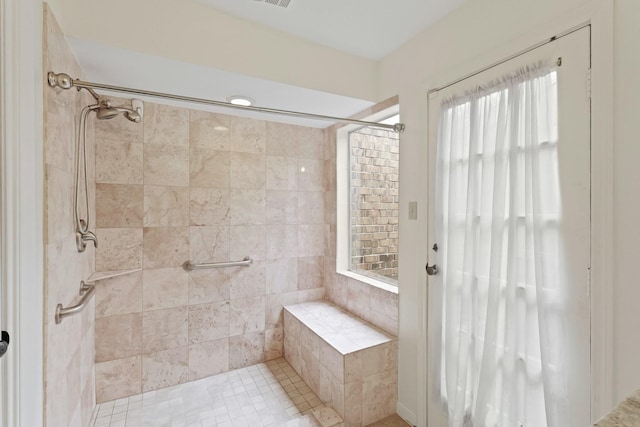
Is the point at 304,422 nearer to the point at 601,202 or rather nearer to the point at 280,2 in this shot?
the point at 601,202

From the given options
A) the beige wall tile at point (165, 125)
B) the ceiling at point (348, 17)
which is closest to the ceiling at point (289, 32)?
the ceiling at point (348, 17)

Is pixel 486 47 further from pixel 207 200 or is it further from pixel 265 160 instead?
pixel 207 200

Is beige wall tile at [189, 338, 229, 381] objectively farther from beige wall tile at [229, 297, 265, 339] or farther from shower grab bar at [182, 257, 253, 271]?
shower grab bar at [182, 257, 253, 271]

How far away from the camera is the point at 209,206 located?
7.73ft

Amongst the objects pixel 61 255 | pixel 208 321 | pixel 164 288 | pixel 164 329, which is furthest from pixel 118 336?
pixel 61 255

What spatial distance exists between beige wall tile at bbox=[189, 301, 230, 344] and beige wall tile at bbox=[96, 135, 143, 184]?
1.12 m

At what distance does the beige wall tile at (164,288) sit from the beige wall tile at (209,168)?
0.72 m

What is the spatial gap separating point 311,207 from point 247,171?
717mm

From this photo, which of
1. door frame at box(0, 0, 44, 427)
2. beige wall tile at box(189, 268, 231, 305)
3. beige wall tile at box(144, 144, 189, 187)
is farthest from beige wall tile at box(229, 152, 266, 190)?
door frame at box(0, 0, 44, 427)

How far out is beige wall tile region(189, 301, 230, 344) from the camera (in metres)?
2.30

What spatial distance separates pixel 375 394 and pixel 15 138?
7.36ft

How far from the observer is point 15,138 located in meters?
0.95

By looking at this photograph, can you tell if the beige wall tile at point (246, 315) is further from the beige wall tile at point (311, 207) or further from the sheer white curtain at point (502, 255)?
the sheer white curtain at point (502, 255)

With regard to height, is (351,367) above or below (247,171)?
below
